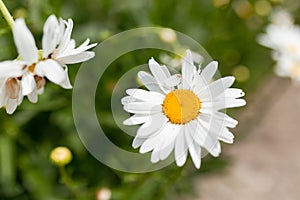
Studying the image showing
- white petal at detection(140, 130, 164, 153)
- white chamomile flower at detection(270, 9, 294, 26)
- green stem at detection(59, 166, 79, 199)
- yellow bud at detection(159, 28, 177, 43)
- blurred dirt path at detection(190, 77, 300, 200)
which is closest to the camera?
white petal at detection(140, 130, 164, 153)

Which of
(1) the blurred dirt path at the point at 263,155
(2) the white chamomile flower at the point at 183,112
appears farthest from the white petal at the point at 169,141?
(1) the blurred dirt path at the point at 263,155

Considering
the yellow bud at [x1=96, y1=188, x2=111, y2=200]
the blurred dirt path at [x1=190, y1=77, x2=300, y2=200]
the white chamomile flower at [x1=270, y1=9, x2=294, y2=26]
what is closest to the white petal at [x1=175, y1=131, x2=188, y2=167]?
the yellow bud at [x1=96, y1=188, x2=111, y2=200]

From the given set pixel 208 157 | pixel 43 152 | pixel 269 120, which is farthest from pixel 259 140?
pixel 43 152

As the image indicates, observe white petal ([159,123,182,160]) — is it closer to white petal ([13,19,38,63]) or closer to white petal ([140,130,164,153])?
white petal ([140,130,164,153])

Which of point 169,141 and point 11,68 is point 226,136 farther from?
point 11,68

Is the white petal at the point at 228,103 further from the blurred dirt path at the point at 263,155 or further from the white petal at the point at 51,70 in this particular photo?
the blurred dirt path at the point at 263,155
